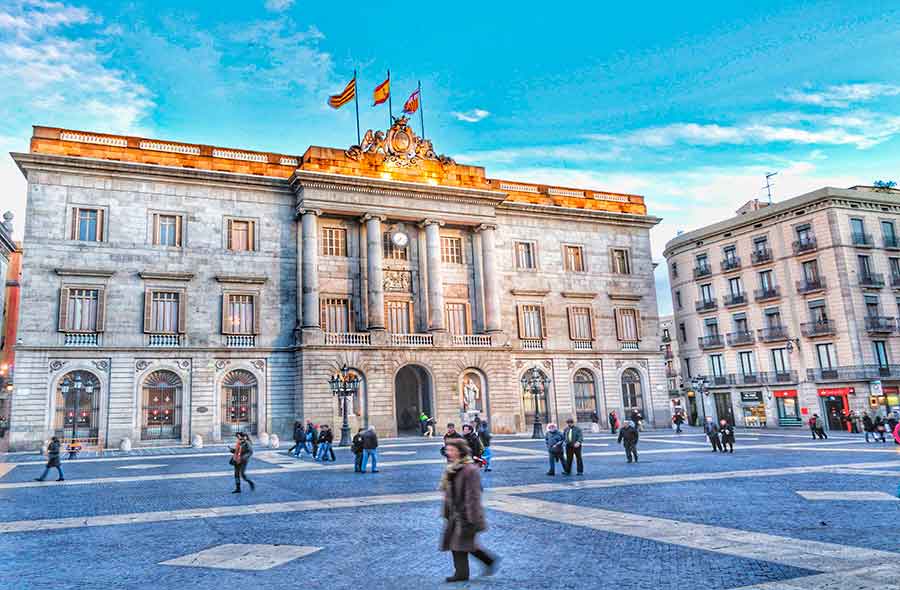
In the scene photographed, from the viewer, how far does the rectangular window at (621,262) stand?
46.3 meters

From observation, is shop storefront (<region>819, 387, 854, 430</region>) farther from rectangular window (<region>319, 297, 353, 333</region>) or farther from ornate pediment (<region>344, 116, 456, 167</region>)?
rectangular window (<region>319, 297, 353, 333</region>)

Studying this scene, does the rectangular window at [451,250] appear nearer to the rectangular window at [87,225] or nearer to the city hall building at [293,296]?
the city hall building at [293,296]

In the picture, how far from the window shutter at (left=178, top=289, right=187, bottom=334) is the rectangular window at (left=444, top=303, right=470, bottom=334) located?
14.9 metres

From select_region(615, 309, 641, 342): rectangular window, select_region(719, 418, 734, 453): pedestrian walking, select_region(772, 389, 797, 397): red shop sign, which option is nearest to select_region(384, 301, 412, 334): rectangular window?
select_region(615, 309, 641, 342): rectangular window

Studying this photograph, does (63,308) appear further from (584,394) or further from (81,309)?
(584,394)

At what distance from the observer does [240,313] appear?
116ft

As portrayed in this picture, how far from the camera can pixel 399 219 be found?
39.3 metres

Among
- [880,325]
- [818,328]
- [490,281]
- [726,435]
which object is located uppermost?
[490,281]

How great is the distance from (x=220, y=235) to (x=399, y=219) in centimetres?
1031

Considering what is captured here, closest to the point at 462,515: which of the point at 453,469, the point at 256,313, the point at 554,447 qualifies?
the point at 453,469

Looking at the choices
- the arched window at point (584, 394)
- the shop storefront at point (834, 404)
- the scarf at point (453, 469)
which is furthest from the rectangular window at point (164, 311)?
the shop storefront at point (834, 404)

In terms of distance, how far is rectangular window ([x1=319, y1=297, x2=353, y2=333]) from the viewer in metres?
37.0

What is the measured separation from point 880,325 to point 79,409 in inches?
1953

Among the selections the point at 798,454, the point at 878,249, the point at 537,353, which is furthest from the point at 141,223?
the point at 878,249
